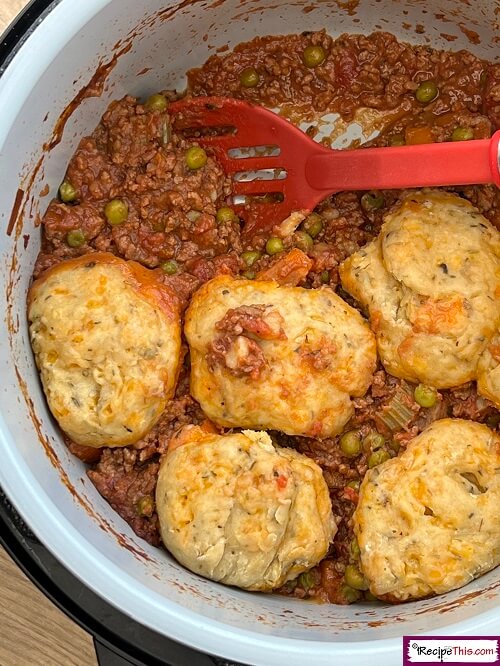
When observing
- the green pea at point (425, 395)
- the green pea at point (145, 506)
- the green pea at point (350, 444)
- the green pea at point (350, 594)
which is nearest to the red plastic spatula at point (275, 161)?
the green pea at point (425, 395)

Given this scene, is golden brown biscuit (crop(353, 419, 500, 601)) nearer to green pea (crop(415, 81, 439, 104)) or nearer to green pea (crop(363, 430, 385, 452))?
green pea (crop(363, 430, 385, 452))

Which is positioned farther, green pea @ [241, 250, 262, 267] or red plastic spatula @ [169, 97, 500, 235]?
green pea @ [241, 250, 262, 267]

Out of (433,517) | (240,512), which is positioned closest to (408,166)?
(433,517)

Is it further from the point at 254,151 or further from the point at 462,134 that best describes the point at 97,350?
the point at 462,134

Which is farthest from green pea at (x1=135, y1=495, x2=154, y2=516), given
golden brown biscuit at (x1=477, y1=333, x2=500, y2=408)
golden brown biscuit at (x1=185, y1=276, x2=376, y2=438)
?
golden brown biscuit at (x1=477, y1=333, x2=500, y2=408)

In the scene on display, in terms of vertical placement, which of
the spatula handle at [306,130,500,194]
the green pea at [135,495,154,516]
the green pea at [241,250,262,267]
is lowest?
the green pea at [135,495,154,516]

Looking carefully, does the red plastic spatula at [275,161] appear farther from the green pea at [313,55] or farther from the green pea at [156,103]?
the green pea at [313,55]

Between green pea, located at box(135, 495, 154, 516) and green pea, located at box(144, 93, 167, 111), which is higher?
green pea, located at box(144, 93, 167, 111)

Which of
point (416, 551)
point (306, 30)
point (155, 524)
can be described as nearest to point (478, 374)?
point (416, 551)
